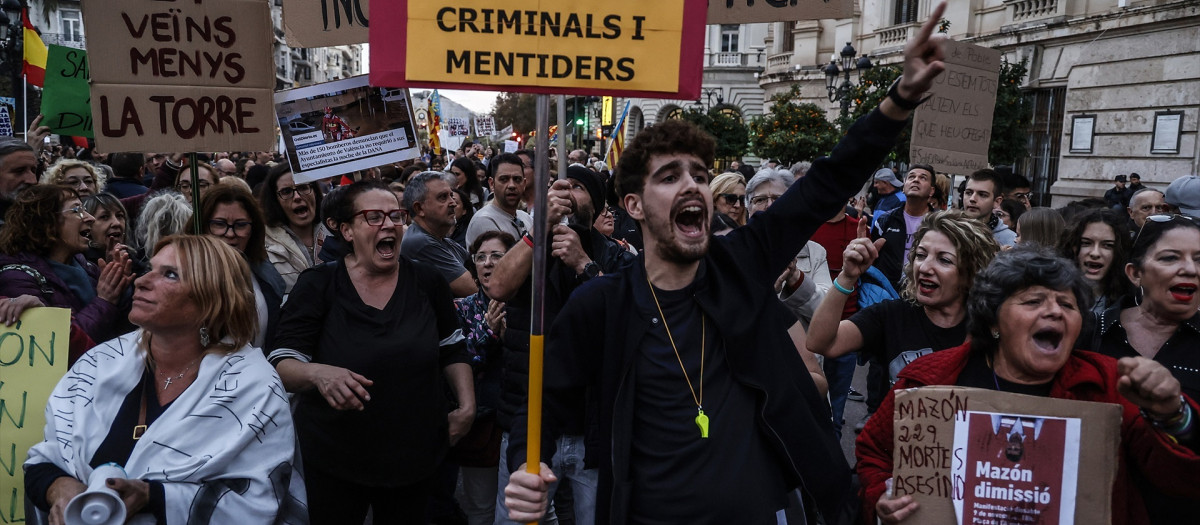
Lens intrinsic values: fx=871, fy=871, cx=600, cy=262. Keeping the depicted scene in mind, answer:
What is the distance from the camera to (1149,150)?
16781 mm

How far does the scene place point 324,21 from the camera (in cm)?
431

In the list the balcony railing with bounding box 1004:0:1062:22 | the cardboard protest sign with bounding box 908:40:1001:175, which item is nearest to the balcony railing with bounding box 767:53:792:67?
the balcony railing with bounding box 1004:0:1062:22

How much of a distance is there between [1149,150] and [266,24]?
1762 cm

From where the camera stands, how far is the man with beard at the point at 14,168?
540 centimetres

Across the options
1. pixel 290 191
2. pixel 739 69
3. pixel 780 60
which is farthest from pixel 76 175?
pixel 739 69

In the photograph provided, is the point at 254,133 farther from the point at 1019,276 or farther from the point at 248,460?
the point at 1019,276

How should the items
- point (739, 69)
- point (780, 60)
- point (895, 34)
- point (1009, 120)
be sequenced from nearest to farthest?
point (1009, 120)
point (895, 34)
point (780, 60)
point (739, 69)

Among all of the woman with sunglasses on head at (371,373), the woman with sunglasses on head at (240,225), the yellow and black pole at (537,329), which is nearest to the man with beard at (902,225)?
the woman with sunglasses on head at (371,373)

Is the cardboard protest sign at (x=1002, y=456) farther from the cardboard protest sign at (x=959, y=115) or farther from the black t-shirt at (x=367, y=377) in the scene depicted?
the cardboard protest sign at (x=959, y=115)

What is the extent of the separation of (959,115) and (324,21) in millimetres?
4270

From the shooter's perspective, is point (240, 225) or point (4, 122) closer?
point (240, 225)

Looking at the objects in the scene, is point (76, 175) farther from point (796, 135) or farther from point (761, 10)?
point (796, 135)

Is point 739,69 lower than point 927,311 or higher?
higher

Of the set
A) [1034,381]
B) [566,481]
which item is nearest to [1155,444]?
[1034,381]
